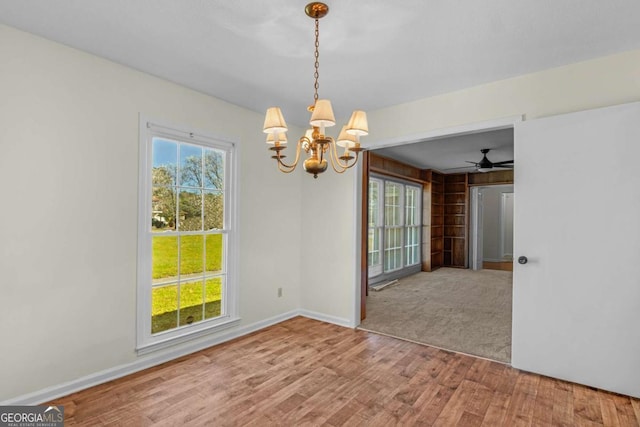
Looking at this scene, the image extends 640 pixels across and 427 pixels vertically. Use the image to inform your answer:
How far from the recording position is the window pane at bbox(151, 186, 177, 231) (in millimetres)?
3008

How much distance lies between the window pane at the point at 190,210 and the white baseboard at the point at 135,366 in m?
1.15

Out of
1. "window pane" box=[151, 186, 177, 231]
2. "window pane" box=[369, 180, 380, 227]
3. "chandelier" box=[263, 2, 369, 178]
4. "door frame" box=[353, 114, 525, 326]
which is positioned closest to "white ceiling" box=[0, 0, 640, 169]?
"chandelier" box=[263, 2, 369, 178]

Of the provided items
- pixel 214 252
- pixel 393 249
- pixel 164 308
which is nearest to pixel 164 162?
pixel 214 252

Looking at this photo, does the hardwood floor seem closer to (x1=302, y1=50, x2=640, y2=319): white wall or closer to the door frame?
the door frame

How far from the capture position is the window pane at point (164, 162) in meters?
3.01

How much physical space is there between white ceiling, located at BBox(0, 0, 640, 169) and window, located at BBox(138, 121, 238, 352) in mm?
689

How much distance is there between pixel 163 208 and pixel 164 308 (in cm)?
94

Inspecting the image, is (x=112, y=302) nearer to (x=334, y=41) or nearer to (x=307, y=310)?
(x=307, y=310)

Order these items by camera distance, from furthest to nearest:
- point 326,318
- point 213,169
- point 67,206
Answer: point 326,318
point 213,169
point 67,206

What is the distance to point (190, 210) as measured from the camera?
3279 mm

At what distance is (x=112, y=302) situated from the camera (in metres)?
2.68

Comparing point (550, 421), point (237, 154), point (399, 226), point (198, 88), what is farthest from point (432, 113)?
point (399, 226)

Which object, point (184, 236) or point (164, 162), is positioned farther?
point (184, 236)

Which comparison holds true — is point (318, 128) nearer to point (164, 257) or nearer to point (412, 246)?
point (164, 257)
